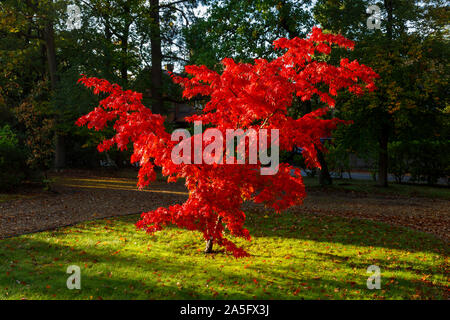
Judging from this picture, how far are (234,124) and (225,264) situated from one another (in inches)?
94.4

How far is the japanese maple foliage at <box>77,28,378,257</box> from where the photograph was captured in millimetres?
5434

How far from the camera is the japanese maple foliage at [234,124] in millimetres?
5434

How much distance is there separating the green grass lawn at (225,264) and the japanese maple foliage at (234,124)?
0.74m

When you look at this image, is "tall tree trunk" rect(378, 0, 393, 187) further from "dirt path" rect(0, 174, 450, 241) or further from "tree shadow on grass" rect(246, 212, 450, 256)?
"tree shadow on grass" rect(246, 212, 450, 256)

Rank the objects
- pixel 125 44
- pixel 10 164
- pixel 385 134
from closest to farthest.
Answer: pixel 10 164, pixel 385 134, pixel 125 44

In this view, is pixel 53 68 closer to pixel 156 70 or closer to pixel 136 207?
pixel 156 70

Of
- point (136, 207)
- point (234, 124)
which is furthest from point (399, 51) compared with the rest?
point (136, 207)

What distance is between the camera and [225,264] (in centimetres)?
600

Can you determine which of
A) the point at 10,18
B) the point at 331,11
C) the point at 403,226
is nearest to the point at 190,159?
the point at 403,226

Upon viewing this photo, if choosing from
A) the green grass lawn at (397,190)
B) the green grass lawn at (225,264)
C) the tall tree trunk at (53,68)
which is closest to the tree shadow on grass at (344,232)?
the green grass lawn at (225,264)

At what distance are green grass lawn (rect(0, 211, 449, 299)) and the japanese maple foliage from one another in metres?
0.74

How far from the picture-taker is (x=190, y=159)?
5402 mm

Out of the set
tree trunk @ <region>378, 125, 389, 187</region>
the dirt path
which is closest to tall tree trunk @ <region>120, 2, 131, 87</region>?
the dirt path
